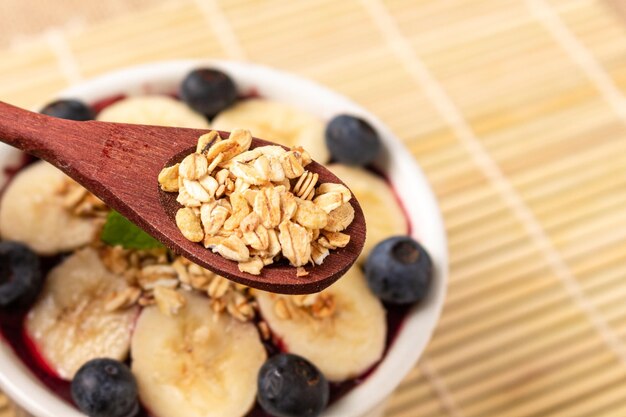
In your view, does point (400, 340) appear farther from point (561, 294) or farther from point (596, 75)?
point (596, 75)

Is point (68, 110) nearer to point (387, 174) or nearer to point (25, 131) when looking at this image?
point (25, 131)

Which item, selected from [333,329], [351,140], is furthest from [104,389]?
[351,140]

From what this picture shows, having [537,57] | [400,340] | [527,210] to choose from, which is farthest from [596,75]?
[400,340]

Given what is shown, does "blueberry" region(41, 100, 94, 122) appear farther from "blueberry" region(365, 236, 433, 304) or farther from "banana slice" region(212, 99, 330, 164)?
"blueberry" region(365, 236, 433, 304)

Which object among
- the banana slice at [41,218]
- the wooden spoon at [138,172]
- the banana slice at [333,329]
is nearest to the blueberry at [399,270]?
the banana slice at [333,329]

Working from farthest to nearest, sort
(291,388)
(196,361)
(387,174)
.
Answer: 1. (387,174)
2. (196,361)
3. (291,388)
